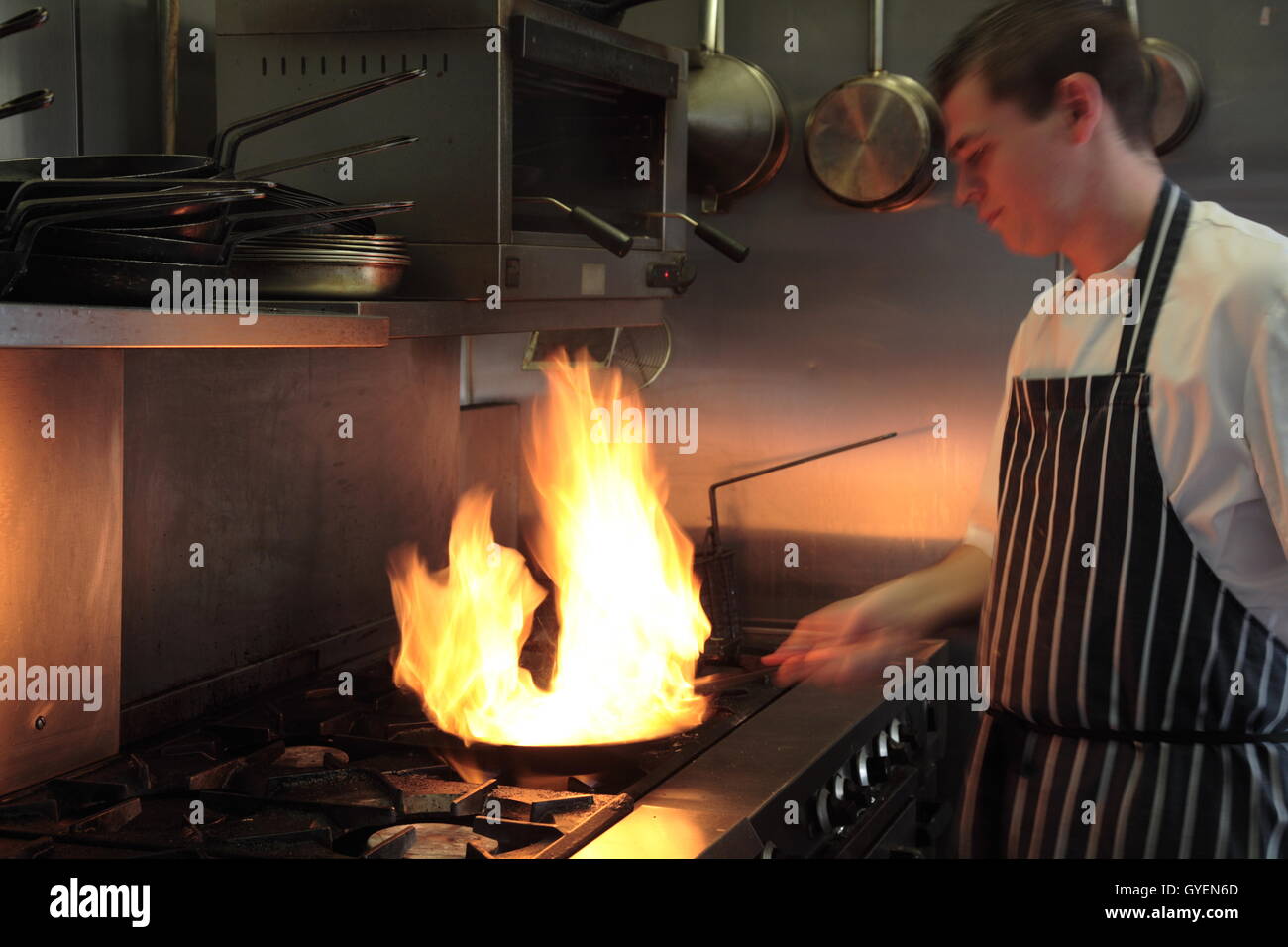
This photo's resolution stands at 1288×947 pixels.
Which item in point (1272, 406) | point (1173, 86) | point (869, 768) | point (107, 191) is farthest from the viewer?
point (1173, 86)

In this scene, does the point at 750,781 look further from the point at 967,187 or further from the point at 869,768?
the point at 967,187

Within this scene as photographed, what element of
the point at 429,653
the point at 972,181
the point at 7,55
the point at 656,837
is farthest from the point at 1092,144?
the point at 7,55

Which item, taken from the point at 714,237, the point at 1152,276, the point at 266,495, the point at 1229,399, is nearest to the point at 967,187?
the point at 1152,276

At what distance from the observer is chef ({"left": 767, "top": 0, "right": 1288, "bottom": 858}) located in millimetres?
1401

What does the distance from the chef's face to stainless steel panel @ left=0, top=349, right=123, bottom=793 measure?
974 millimetres

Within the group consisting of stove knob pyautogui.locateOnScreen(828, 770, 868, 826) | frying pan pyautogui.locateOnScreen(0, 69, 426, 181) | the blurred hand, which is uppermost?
frying pan pyautogui.locateOnScreen(0, 69, 426, 181)

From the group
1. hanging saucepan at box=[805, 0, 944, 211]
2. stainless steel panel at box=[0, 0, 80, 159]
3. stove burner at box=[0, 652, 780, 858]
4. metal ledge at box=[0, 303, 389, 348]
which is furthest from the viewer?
hanging saucepan at box=[805, 0, 944, 211]

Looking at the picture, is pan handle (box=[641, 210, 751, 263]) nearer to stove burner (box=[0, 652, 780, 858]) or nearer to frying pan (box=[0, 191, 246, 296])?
stove burner (box=[0, 652, 780, 858])

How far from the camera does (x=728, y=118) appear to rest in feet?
8.36

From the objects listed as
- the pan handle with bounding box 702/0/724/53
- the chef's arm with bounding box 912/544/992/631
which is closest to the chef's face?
the chef's arm with bounding box 912/544/992/631

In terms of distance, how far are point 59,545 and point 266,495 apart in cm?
42

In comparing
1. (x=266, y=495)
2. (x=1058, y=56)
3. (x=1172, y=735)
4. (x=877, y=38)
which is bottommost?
(x=1172, y=735)

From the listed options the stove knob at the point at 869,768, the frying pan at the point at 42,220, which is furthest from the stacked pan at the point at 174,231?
the stove knob at the point at 869,768

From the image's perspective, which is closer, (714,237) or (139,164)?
(139,164)
